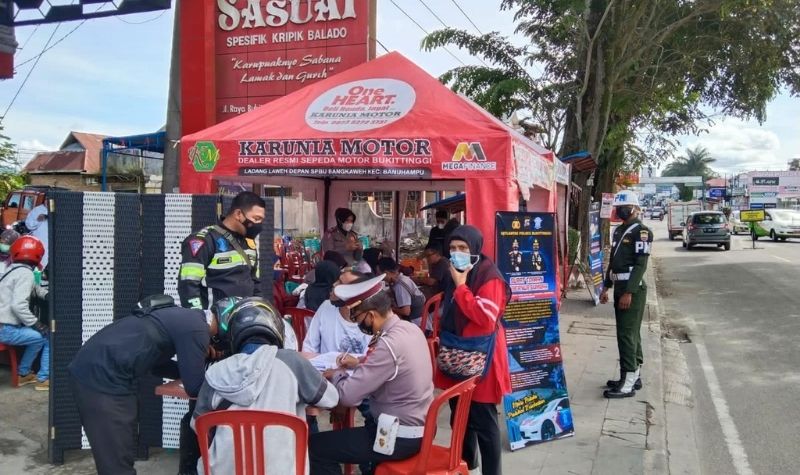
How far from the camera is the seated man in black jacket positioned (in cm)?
294

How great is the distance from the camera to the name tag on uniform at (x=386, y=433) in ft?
10.2

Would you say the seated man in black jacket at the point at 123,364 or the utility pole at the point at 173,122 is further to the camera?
the utility pole at the point at 173,122

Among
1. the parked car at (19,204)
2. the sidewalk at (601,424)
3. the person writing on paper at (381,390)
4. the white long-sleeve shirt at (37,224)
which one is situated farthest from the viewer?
the parked car at (19,204)

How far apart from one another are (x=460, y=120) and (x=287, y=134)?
5.61ft

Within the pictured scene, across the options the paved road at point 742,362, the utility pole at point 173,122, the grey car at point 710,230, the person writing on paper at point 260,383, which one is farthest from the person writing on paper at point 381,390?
the grey car at point 710,230

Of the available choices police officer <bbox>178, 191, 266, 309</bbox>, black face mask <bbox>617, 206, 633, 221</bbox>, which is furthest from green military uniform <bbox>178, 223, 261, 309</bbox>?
black face mask <bbox>617, 206, 633, 221</bbox>

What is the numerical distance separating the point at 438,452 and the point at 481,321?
813 millimetres

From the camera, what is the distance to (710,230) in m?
27.0

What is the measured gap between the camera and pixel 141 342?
2.95 metres

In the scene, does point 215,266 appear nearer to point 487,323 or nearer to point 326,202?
point 487,323

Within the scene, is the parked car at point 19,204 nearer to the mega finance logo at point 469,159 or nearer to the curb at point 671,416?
the mega finance logo at point 469,159

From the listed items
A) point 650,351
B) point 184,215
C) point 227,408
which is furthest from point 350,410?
point 650,351

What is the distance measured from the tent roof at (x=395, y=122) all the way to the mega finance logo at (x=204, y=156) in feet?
0.30

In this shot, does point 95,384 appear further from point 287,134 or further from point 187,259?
point 287,134
